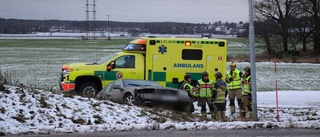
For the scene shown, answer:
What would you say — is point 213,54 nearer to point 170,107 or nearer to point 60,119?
point 170,107

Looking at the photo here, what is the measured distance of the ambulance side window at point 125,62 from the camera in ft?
56.4

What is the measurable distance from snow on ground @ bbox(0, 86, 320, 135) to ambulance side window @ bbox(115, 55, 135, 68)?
17.5 ft

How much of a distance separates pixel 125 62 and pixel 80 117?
24.1 ft

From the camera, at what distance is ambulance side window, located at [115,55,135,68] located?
1719cm

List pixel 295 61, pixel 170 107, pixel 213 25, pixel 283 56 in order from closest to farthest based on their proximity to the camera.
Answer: pixel 170 107
pixel 295 61
pixel 283 56
pixel 213 25

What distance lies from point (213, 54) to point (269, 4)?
42.6 meters

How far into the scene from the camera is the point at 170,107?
12.9 meters

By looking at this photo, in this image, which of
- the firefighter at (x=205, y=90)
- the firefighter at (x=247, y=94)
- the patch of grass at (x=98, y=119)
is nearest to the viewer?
the patch of grass at (x=98, y=119)

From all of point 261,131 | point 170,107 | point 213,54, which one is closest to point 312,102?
point 213,54

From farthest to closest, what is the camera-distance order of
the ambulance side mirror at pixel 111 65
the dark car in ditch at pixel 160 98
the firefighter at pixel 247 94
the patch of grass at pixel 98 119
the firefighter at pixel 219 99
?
the ambulance side mirror at pixel 111 65, the firefighter at pixel 247 94, the dark car in ditch at pixel 160 98, the firefighter at pixel 219 99, the patch of grass at pixel 98 119

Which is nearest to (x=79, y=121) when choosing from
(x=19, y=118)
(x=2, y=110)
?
(x=19, y=118)

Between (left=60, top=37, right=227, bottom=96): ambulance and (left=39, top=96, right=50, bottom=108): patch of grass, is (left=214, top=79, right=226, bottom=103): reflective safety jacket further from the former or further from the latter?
(left=60, top=37, right=227, bottom=96): ambulance

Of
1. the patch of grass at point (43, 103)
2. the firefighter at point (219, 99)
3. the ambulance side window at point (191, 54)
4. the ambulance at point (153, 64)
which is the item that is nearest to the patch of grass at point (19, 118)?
the patch of grass at point (43, 103)

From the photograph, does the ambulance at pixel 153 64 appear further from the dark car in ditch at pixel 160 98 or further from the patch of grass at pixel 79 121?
the patch of grass at pixel 79 121
